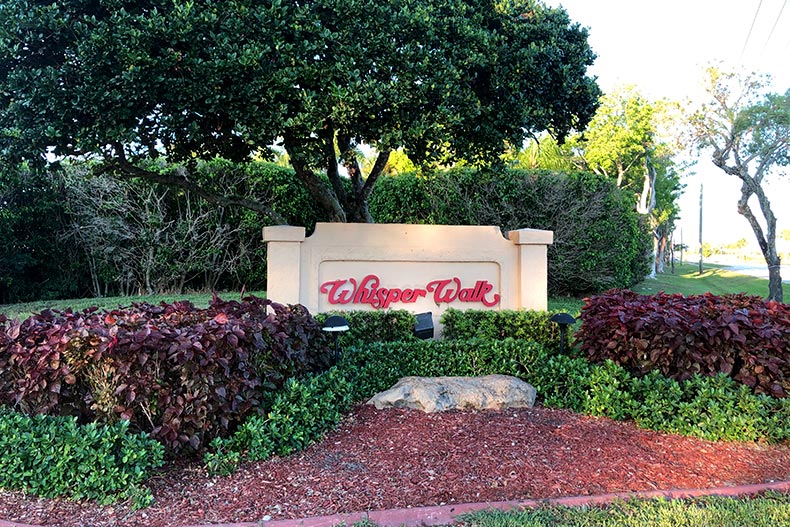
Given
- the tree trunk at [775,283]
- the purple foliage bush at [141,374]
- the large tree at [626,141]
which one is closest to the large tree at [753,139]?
the tree trunk at [775,283]

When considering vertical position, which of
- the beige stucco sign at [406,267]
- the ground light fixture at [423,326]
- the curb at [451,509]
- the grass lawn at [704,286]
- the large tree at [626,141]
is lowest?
the grass lawn at [704,286]

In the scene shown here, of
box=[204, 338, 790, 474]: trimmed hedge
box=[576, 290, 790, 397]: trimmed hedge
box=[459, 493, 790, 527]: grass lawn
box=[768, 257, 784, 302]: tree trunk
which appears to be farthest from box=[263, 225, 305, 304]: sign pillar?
box=[768, 257, 784, 302]: tree trunk

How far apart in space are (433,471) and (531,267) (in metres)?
4.44

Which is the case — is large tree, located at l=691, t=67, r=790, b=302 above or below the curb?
above

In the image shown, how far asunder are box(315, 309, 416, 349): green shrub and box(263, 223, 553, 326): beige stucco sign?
0.49 meters

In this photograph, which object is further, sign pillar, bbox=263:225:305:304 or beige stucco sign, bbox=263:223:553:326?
beige stucco sign, bbox=263:223:553:326

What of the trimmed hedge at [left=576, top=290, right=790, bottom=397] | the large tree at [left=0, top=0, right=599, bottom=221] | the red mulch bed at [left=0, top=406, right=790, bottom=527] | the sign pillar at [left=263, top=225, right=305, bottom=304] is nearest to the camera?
the red mulch bed at [left=0, top=406, right=790, bottom=527]

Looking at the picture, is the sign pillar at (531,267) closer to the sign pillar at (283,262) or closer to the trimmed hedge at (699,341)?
the trimmed hedge at (699,341)

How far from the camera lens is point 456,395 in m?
4.76

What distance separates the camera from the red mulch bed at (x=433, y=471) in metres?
3.04

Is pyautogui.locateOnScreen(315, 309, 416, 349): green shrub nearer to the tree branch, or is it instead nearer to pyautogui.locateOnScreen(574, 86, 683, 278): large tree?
the tree branch

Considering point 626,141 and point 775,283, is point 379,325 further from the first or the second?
Result: point 626,141

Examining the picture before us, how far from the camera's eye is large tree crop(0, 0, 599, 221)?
4961 mm

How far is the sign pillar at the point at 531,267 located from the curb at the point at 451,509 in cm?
407
